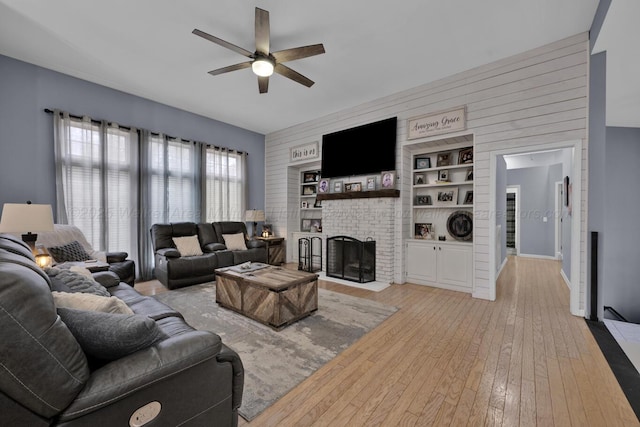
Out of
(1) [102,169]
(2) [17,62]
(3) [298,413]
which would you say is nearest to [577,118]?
(3) [298,413]

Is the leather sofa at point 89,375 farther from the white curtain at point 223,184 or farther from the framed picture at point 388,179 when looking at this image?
the white curtain at point 223,184

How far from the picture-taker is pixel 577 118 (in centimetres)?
310

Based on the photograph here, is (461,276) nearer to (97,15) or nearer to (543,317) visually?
(543,317)

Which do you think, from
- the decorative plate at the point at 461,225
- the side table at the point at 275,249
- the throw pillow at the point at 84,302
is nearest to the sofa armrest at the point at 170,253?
the side table at the point at 275,249

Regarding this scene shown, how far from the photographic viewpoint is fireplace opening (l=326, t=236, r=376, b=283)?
4.64 m

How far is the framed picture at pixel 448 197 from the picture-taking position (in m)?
4.48

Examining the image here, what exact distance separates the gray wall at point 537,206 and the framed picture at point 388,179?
17.3 ft

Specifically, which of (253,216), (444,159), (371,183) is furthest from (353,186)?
(253,216)

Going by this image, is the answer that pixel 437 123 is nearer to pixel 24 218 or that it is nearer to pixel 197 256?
pixel 197 256

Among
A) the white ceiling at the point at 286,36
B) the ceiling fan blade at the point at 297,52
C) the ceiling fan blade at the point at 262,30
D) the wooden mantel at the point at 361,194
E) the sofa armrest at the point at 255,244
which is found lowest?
the sofa armrest at the point at 255,244

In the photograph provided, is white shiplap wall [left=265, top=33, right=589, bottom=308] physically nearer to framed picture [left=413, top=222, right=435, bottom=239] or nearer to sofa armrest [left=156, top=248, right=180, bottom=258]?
framed picture [left=413, top=222, right=435, bottom=239]

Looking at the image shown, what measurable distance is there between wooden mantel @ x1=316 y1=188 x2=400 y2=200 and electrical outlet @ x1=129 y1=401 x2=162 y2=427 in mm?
4031

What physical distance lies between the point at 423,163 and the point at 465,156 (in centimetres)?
69

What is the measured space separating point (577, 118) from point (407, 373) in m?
3.46
